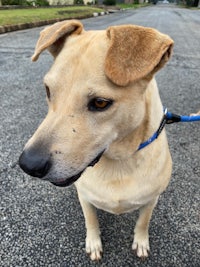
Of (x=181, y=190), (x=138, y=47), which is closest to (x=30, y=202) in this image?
(x=181, y=190)

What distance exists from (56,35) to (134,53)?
1.88 ft

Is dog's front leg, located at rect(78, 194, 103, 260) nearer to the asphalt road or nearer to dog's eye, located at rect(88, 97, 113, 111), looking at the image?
the asphalt road

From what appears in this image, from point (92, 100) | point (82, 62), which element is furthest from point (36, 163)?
point (82, 62)

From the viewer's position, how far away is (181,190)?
297 centimetres

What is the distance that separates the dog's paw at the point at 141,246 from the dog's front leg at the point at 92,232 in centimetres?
26

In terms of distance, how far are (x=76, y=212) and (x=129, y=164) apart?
36.0 inches

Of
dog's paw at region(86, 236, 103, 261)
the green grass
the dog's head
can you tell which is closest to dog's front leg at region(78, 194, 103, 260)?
dog's paw at region(86, 236, 103, 261)

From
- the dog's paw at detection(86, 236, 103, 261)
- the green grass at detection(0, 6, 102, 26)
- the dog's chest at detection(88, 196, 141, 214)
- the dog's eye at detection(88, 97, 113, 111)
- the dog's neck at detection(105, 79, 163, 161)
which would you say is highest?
Result: the dog's eye at detection(88, 97, 113, 111)

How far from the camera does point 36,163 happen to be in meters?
1.53

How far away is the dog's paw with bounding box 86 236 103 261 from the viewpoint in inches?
89.4

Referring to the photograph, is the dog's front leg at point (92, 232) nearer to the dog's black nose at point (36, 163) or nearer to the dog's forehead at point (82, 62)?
the dog's black nose at point (36, 163)

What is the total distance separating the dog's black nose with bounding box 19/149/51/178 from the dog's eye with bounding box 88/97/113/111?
13.8 inches

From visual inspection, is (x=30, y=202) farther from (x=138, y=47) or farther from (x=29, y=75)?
(x=29, y=75)

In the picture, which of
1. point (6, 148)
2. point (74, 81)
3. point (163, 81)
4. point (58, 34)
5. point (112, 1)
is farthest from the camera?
point (112, 1)
